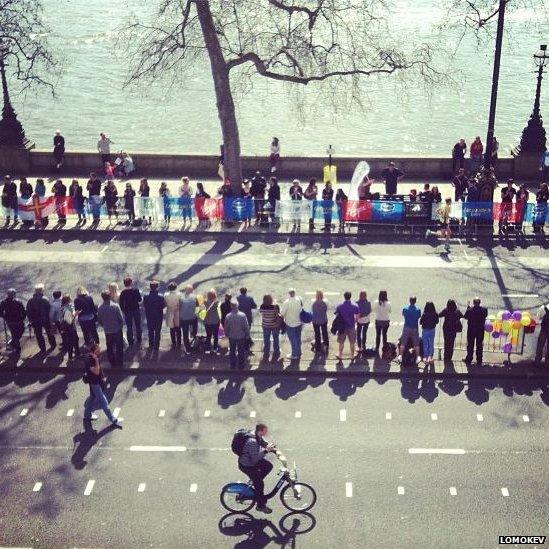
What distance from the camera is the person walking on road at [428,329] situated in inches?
647

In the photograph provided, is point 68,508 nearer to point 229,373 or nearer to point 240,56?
point 229,373

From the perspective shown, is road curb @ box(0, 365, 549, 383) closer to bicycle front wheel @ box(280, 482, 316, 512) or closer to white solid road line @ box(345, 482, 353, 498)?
white solid road line @ box(345, 482, 353, 498)

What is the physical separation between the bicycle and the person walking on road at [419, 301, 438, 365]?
463 cm

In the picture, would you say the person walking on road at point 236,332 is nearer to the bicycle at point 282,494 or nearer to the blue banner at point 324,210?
the bicycle at point 282,494

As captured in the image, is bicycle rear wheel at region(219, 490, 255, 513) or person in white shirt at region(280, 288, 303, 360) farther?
person in white shirt at region(280, 288, 303, 360)

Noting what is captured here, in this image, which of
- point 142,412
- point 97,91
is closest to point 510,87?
point 97,91

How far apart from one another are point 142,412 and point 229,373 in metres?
1.99

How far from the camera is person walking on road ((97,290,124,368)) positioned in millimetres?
16422

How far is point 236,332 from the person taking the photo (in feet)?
53.7

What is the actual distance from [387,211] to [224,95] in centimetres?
597

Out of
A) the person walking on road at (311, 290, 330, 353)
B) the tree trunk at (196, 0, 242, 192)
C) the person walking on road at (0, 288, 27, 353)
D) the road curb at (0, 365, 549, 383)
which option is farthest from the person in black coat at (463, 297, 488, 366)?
the tree trunk at (196, 0, 242, 192)

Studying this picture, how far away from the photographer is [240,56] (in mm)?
26062

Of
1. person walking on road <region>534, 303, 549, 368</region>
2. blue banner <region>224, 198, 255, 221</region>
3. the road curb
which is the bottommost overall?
the road curb

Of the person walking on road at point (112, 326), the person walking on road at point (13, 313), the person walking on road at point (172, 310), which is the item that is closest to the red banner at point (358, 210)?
the person walking on road at point (172, 310)
